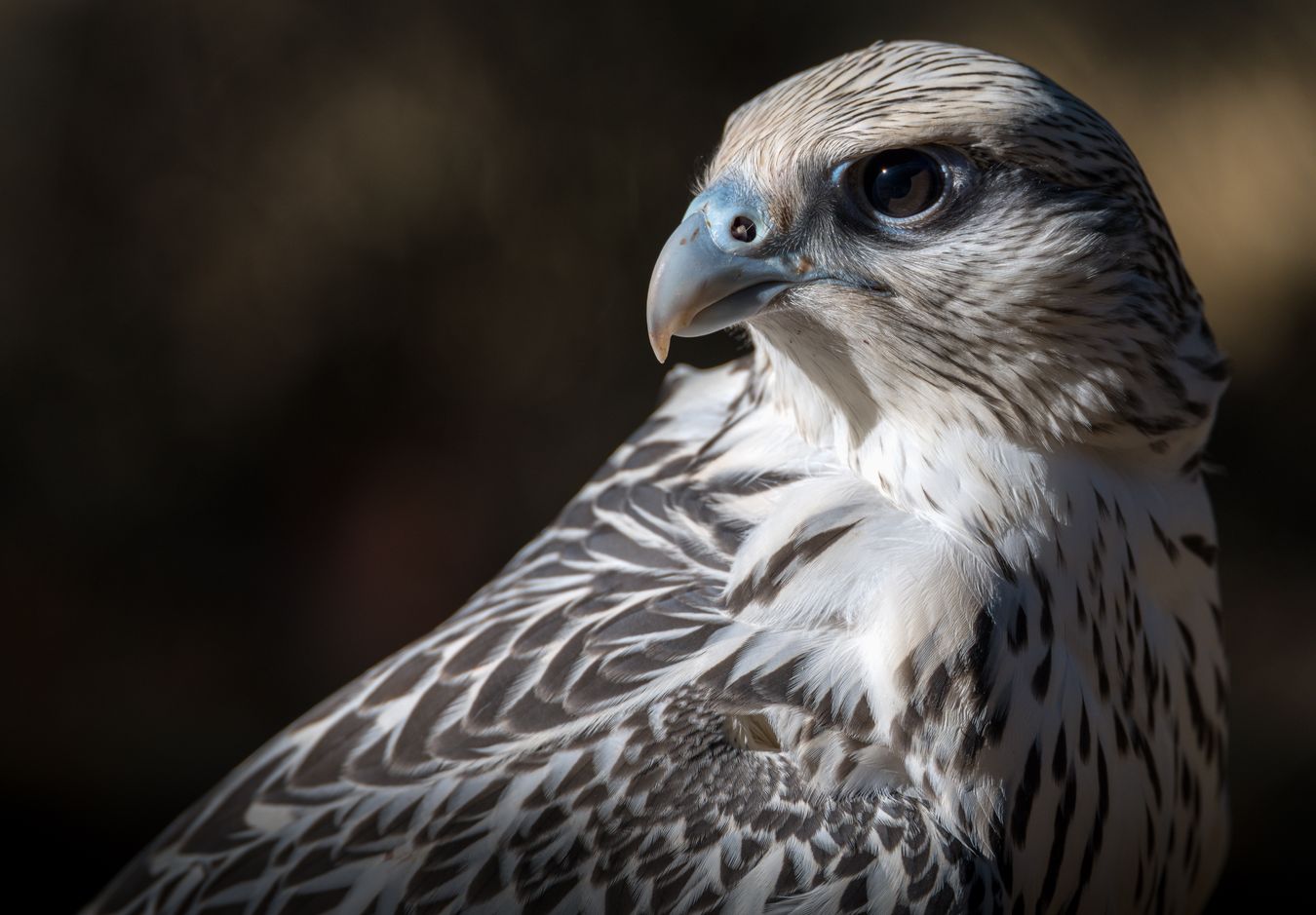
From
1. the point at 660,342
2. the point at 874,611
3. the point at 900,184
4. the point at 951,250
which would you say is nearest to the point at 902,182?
the point at 900,184

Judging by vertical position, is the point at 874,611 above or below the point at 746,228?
below

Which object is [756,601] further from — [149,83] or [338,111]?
[149,83]

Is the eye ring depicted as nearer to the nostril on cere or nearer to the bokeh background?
the nostril on cere

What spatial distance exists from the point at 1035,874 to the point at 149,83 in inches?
111

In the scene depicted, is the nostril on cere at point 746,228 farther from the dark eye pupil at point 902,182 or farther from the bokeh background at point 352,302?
the bokeh background at point 352,302

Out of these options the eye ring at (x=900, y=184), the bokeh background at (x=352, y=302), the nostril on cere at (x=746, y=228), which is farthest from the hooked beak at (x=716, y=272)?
the bokeh background at (x=352, y=302)

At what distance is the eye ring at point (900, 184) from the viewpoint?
5.29 ft

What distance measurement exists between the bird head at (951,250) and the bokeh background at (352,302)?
1.82 meters

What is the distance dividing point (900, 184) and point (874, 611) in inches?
21.3

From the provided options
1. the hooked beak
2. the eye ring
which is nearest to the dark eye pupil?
the eye ring

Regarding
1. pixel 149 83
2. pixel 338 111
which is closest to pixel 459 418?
pixel 338 111

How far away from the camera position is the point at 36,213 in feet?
10.8

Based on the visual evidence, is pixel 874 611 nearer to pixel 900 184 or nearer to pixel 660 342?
pixel 660 342

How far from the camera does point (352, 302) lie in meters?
3.45
